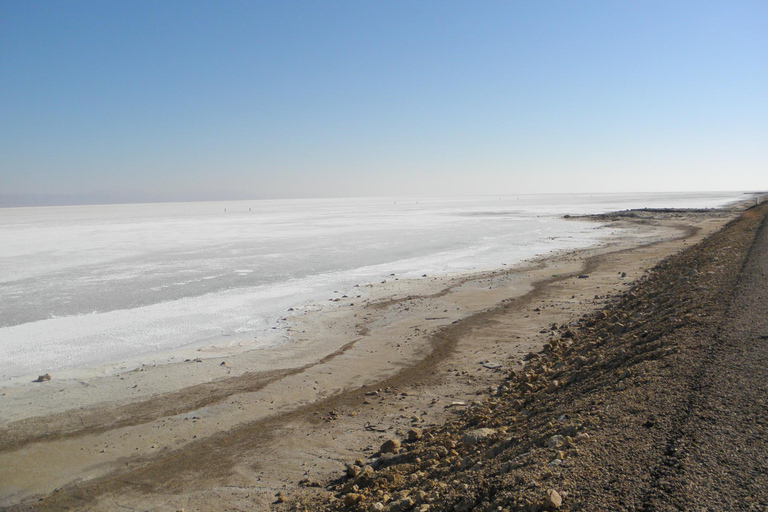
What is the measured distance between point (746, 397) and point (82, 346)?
932 centimetres

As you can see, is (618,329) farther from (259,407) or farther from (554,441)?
(259,407)

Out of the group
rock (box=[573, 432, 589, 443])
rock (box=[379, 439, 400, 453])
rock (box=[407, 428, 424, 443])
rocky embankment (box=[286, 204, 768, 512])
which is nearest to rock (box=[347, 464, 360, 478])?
rocky embankment (box=[286, 204, 768, 512])

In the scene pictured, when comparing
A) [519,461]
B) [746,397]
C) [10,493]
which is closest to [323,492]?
[519,461]

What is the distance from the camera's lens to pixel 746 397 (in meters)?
3.65

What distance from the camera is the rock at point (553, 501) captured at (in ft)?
8.59

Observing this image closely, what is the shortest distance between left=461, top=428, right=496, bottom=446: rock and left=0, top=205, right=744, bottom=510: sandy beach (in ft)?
3.20

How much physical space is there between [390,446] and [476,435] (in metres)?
0.92

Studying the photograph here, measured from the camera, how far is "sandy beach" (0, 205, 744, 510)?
4.53 meters

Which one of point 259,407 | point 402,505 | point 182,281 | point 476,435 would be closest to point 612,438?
point 476,435

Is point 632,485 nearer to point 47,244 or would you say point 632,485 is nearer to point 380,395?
point 380,395

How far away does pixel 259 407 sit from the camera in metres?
6.09

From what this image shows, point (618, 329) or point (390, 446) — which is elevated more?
point (618, 329)

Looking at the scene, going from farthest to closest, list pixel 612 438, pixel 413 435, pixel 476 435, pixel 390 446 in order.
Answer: pixel 413 435 → pixel 390 446 → pixel 476 435 → pixel 612 438

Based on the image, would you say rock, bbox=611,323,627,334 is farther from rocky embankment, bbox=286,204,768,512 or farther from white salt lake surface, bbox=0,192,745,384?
white salt lake surface, bbox=0,192,745,384
